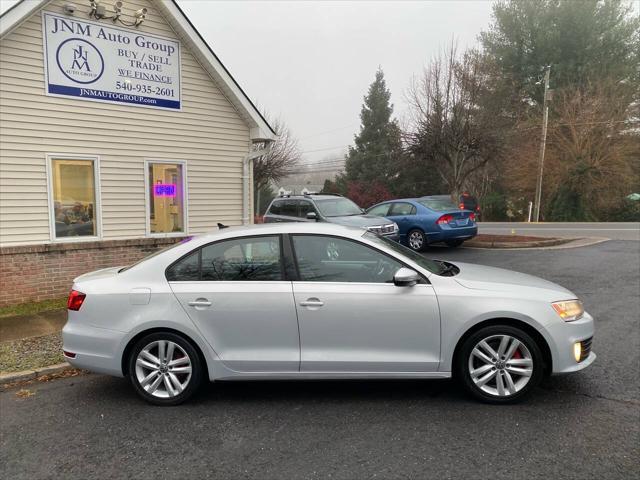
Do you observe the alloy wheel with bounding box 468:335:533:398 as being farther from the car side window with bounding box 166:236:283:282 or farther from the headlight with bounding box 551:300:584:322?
the car side window with bounding box 166:236:283:282

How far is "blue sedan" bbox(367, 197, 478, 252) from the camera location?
1275cm

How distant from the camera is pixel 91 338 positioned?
4070 mm

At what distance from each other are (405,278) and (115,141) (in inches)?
260

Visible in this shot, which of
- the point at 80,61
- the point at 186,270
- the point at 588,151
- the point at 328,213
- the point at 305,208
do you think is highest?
the point at 588,151

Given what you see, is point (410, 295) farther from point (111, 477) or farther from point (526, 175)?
point (526, 175)

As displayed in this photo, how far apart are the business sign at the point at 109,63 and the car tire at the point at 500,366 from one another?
734 cm

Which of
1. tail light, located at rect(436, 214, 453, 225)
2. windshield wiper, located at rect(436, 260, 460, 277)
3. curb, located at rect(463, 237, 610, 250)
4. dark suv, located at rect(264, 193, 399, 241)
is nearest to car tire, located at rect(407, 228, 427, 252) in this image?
tail light, located at rect(436, 214, 453, 225)

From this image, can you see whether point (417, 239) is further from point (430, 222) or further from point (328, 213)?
point (328, 213)

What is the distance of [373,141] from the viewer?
154 ft

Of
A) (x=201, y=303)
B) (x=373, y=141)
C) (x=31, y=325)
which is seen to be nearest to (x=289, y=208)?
(x=31, y=325)

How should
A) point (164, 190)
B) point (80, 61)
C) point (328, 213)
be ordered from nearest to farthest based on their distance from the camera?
1. point (80, 61)
2. point (164, 190)
3. point (328, 213)

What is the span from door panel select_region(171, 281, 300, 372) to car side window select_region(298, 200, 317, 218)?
25.5 ft

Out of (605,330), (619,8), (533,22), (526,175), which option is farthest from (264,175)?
(605,330)

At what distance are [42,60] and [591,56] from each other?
3507cm
